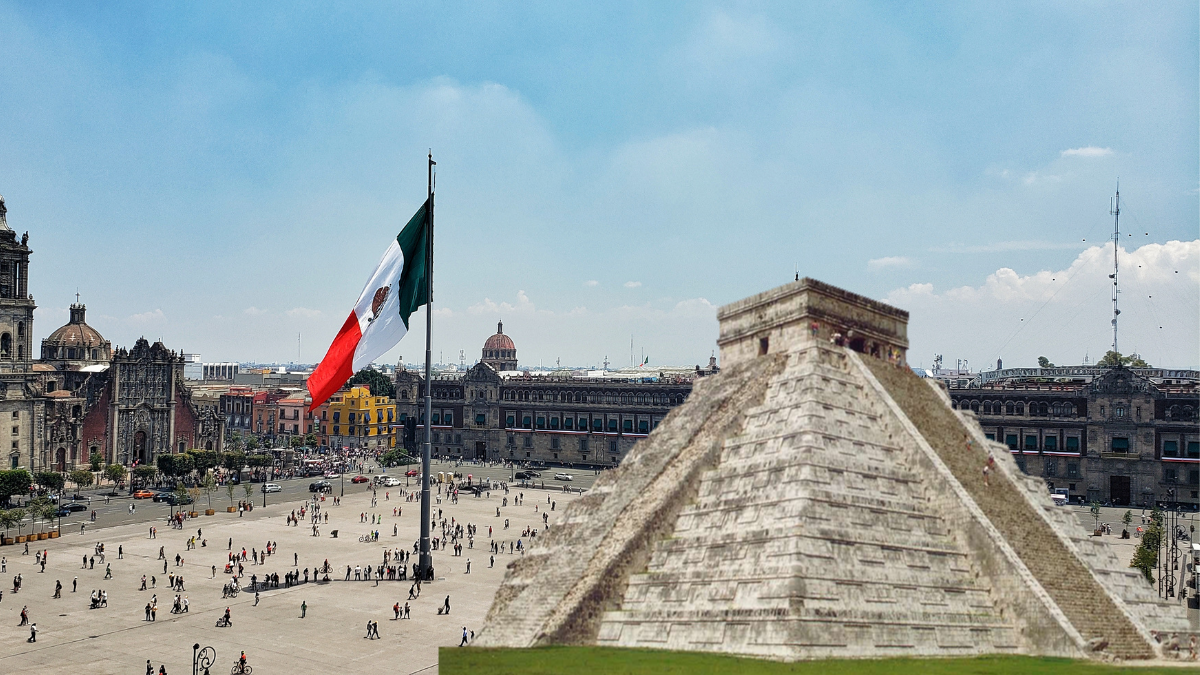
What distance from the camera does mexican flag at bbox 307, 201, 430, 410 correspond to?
134 ft

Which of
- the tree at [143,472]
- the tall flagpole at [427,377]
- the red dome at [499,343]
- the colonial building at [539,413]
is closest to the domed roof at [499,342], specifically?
the red dome at [499,343]

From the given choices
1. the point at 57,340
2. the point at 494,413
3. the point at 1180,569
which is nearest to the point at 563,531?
the point at 1180,569

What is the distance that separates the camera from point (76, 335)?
433 feet

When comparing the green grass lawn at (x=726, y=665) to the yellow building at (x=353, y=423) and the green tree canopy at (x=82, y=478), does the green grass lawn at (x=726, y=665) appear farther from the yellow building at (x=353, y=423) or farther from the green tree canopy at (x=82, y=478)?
the yellow building at (x=353, y=423)

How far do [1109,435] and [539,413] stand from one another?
6757 centimetres

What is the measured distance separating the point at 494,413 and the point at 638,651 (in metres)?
107

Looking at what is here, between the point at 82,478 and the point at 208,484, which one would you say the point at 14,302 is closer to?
the point at 82,478

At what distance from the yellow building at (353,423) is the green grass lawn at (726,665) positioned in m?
122

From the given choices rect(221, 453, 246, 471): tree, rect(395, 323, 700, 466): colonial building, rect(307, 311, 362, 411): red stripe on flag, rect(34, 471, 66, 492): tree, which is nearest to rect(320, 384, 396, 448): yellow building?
rect(395, 323, 700, 466): colonial building

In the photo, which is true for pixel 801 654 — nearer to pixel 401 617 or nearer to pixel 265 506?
pixel 401 617

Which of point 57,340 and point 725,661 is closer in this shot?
point 725,661

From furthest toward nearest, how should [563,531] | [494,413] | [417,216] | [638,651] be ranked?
[494,413]
[417,216]
[563,531]
[638,651]

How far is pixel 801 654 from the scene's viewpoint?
74.5 ft

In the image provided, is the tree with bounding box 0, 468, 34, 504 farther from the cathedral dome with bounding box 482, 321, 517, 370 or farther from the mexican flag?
the cathedral dome with bounding box 482, 321, 517, 370
